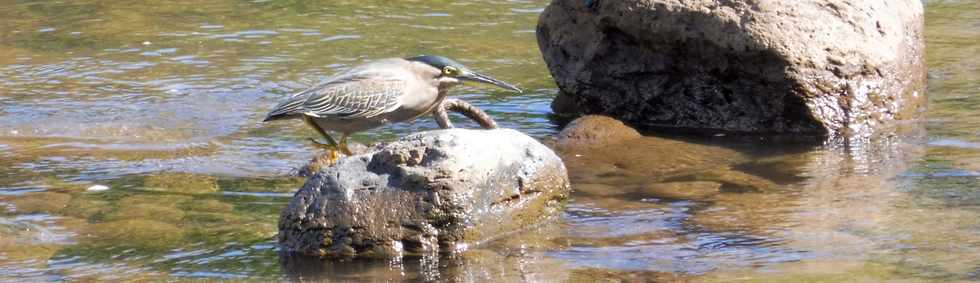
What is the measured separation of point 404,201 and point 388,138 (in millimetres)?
2863

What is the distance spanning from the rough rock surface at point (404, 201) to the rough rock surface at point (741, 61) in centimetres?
256

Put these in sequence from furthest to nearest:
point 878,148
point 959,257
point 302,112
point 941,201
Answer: point 878,148 → point 302,112 → point 941,201 → point 959,257

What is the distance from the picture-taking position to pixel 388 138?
8.43m

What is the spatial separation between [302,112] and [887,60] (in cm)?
357

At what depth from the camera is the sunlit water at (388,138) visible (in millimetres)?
5441

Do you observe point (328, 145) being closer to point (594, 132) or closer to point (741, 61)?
point (594, 132)

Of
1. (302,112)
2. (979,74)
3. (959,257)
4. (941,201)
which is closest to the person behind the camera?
(959,257)

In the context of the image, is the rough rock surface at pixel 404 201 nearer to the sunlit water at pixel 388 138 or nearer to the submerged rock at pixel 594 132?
the sunlit water at pixel 388 138

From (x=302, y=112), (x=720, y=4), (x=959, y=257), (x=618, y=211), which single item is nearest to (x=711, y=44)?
(x=720, y=4)

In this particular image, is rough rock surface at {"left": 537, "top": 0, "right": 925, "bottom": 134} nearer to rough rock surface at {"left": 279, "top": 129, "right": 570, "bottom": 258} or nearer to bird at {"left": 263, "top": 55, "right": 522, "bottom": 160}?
bird at {"left": 263, "top": 55, "right": 522, "bottom": 160}

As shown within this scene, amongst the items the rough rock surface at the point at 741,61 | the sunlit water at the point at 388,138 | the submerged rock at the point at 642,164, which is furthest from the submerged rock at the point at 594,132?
the rough rock surface at the point at 741,61

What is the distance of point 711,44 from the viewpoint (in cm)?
793

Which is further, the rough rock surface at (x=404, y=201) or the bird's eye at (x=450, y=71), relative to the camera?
the bird's eye at (x=450, y=71)

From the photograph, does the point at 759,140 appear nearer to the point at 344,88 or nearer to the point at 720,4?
the point at 720,4
